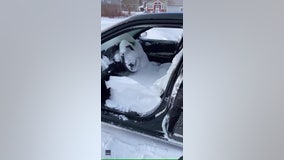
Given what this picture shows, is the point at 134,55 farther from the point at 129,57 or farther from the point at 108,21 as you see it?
the point at 108,21

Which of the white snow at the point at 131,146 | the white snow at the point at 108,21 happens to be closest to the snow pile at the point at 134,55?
the white snow at the point at 108,21

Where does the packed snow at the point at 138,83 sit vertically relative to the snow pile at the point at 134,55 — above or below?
below

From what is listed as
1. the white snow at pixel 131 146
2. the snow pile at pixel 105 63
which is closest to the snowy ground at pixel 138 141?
the white snow at pixel 131 146

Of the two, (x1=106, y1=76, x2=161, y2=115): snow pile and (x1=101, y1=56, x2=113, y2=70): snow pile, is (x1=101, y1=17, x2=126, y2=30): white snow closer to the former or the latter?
(x1=101, y1=56, x2=113, y2=70): snow pile

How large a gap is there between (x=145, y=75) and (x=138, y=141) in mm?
351

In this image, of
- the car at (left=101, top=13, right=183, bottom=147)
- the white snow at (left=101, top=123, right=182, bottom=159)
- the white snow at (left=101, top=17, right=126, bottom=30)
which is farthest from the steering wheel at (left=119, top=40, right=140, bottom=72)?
the white snow at (left=101, top=123, right=182, bottom=159)

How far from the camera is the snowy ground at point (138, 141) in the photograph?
1.96 metres

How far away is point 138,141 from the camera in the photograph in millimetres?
1969

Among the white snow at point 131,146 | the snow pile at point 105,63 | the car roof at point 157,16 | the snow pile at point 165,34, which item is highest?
the car roof at point 157,16

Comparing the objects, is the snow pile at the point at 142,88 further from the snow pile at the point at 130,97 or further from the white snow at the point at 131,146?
the white snow at the point at 131,146

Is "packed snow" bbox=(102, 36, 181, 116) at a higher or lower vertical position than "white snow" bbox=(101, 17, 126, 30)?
lower

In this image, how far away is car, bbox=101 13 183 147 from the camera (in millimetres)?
1948
